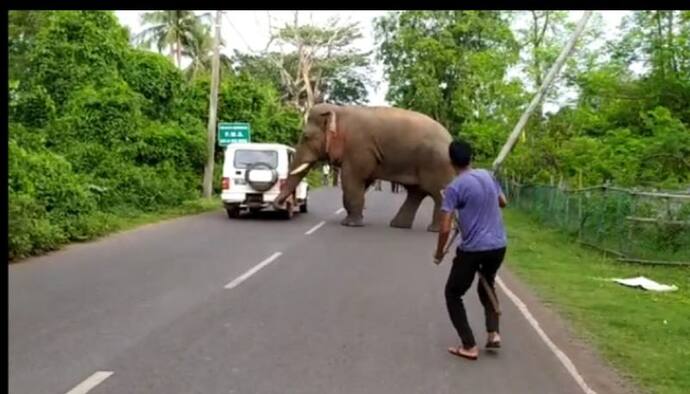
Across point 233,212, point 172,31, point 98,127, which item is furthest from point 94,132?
point 172,31

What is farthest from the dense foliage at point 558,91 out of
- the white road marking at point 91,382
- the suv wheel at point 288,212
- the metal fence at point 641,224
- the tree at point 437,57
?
the white road marking at point 91,382

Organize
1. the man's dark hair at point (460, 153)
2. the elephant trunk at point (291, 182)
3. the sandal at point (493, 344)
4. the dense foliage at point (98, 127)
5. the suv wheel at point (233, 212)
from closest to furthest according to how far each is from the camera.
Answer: the man's dark hair at point (460, 153), the sandal at point (493, 344), the dense foliage at point (98, 127), the elephant trunk at point (291, 182), the suv wheel at point (233, 212)

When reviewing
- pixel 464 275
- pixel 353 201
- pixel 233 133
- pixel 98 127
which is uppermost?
pixel 233 133

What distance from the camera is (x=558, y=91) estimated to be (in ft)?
109

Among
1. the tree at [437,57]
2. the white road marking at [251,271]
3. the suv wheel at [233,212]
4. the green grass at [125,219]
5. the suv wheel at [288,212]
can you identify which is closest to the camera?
the white road marking at [251,271]

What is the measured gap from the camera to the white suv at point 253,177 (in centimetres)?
2202

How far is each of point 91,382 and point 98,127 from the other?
1856 cm

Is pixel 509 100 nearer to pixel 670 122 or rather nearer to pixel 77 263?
pixel 670 122

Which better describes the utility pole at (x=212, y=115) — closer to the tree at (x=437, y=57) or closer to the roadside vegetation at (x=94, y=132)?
the roadside vegetation at (x=94, y=132)

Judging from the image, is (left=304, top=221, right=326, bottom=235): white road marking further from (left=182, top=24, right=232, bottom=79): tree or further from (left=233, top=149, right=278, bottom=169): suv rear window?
(left=182, top=24, right=232, bottom=79): tree

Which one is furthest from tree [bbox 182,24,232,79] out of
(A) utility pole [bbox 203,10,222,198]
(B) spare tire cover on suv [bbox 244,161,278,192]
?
(B) spare tire cover on suv [bbox 244,161,278,192]

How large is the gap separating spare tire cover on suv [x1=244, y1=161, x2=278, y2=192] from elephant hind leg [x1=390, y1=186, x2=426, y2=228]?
3.25 meters

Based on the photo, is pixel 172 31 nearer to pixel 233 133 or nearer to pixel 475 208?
pixel 233 133

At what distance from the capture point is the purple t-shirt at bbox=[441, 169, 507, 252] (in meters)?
6.96
